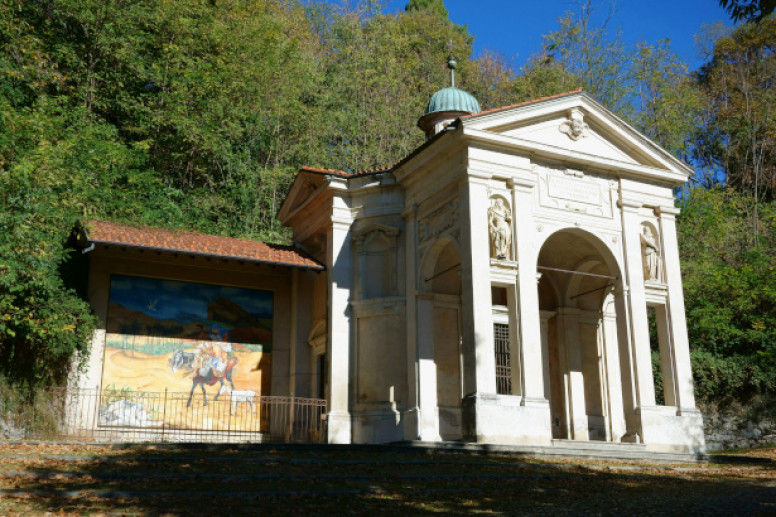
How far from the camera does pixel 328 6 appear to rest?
4097cm

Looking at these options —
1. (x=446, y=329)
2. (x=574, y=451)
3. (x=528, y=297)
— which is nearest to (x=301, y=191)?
(x=446, y=329)

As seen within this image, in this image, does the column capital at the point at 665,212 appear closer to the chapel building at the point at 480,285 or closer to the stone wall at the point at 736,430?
the chapel building at the point at 480,285

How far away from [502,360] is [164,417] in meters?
8.79

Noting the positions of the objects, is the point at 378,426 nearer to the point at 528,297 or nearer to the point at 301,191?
the point at 528,297

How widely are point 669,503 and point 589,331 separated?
1207cm

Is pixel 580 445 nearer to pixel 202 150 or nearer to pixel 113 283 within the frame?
pixel 113 283

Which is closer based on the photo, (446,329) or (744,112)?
(446,329)

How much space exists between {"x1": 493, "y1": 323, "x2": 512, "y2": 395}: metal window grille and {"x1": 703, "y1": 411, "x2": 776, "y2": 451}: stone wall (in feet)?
25.2

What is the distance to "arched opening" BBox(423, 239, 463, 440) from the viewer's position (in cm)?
1864

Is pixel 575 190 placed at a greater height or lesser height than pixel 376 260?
greater

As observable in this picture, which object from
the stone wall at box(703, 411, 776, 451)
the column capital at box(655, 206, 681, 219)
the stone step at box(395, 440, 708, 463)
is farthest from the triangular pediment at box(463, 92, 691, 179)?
the stone wall at box(703, 411, 776, 451)

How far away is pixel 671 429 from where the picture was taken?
687 inches

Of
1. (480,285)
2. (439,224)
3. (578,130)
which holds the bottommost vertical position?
(480,285)

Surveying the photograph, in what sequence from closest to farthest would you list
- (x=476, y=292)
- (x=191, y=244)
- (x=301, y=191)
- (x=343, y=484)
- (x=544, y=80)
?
(x=343, y=484), (x=476, y=292), (x=191, y=244), (x=301, y=191), (x=544, y=80)
